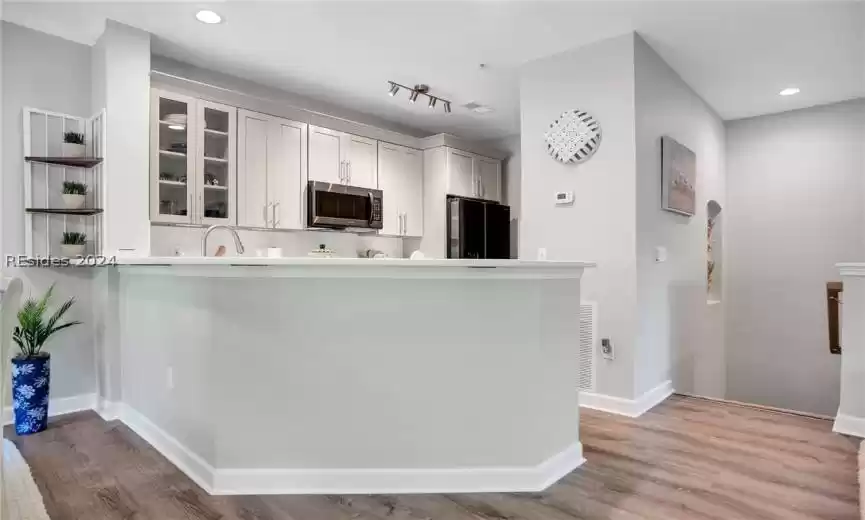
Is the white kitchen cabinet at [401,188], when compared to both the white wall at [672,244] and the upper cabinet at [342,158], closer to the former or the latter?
the upper cabinet at [342,158]

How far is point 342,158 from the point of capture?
→ 4.66 m

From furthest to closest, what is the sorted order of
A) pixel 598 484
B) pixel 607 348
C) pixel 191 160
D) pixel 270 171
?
pixel 270 171 < pixel 191 160 < pixel 607 348 < pixel 598 484

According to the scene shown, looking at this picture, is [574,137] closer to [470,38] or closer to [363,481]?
[470,38]

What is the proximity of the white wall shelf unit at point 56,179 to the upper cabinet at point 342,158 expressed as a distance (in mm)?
1657

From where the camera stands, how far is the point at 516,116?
5180 mm

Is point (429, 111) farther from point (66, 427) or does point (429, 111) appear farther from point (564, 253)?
point (66, 427)

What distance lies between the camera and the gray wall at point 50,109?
307 centimetres

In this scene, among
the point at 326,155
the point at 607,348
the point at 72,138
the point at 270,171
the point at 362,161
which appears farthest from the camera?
the point at 362,161

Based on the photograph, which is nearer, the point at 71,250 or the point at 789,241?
the point at 71,250

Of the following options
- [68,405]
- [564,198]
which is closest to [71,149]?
[68,405]

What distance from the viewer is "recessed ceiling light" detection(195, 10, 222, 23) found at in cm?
302

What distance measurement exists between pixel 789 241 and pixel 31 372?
21.0ft

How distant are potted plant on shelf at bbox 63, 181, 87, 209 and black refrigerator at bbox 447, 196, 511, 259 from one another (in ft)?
10.9

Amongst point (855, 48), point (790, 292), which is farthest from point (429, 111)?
point (790, 292)
